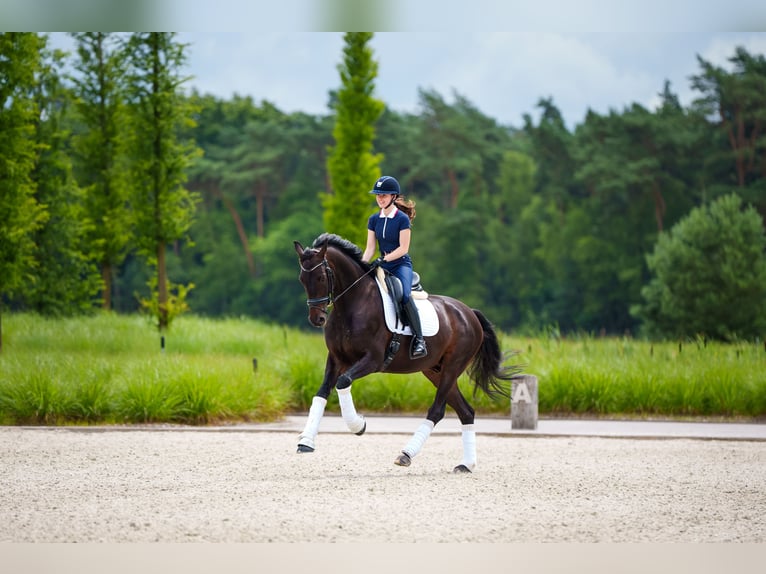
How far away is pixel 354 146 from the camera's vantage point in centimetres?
2439

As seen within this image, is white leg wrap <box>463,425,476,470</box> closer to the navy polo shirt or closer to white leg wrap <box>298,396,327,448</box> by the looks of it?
white leg wrap <box>298,396,327,448</box>

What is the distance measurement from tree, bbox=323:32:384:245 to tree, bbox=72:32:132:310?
5.02 m

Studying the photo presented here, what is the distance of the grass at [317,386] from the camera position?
467 inches

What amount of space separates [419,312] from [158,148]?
41.6ft

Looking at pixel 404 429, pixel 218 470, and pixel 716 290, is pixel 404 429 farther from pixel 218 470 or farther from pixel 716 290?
pixel 716 290

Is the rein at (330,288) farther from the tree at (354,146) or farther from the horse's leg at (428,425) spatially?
the tree at (354,146)

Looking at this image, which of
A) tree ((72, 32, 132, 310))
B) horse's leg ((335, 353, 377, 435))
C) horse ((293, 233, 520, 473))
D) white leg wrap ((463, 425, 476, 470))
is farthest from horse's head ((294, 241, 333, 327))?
tree ((72, 32, 132, 310))

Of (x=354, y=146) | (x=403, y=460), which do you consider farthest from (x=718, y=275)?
(x=403, y=460)

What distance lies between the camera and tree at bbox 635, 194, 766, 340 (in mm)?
28281

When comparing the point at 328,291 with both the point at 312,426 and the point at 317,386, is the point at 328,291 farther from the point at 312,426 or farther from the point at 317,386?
the point at 317,386

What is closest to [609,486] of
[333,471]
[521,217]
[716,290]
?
[333,471]

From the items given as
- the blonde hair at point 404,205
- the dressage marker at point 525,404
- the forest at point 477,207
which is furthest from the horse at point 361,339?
the forest at point 477,207

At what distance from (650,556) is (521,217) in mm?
37539

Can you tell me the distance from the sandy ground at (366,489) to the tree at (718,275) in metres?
18.3
